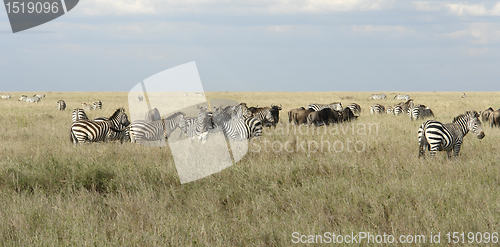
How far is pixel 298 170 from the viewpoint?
7.00 metres

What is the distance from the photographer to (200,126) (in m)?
12.6

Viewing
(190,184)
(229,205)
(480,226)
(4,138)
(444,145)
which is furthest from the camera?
(4,138)

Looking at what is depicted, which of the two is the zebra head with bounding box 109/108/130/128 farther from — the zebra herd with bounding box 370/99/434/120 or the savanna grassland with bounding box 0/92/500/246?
the zebra herd with bounding box 370/99/434/120

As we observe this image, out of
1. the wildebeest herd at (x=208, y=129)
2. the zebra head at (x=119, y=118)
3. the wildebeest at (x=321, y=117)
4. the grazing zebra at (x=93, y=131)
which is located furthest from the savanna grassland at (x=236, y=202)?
the wildebeest at (x=321, y=117)

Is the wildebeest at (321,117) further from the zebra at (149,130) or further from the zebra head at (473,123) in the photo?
the zebra head at (473,123)

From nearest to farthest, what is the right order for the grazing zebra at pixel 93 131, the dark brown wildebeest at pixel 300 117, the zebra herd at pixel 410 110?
1. the grazing zebra at pixel 93 131
2. the dark brown wildebeest at pixel 300 117
3. the zebra herd at pixel 410 110

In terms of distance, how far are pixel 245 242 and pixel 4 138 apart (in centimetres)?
1227

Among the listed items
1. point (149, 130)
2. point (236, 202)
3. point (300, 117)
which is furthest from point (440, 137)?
point (300, 117)

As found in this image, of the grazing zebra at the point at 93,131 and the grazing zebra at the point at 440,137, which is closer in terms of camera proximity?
the grazing zebra at the point at 440,137

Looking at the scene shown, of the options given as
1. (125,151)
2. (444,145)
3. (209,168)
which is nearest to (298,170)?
(209,168)

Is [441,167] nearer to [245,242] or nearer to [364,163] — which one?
[364,163]

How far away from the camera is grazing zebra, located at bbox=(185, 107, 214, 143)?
12.4 meters

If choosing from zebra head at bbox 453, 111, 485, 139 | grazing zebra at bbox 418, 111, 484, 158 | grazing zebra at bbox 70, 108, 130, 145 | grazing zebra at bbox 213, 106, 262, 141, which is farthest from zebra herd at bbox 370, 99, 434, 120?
grazing zebra at bbox 70, 108, 130, 145

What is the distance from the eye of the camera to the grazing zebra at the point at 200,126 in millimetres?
12358
